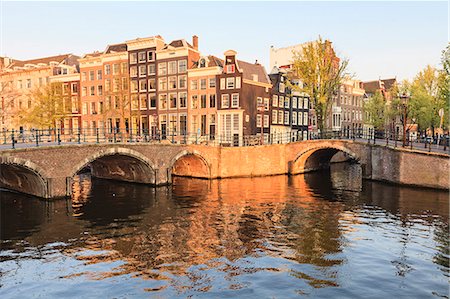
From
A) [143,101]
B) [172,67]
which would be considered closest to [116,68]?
[143,101]

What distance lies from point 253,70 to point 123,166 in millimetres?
23574

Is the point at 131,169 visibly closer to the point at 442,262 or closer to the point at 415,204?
the point at 415,204

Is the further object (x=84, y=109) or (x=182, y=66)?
(x=84, y=109)

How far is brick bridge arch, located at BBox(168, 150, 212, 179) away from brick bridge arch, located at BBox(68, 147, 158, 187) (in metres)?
3.09

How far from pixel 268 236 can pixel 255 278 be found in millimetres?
4835

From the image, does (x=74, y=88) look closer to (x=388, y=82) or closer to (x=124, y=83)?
(x=124, y=83)

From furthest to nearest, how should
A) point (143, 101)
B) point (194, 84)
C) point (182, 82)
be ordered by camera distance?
point (143, 101), point (182, 82), point (194, 84)

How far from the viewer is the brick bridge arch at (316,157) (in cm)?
3406

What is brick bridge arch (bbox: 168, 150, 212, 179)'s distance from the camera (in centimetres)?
3424

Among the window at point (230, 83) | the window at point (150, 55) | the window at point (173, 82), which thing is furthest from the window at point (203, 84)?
the window at point (150, 55)

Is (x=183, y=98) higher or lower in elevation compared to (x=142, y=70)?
lower

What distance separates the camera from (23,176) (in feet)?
86.3

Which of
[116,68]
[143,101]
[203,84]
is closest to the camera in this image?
[203,84]

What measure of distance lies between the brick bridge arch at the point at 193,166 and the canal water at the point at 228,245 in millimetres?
7495
